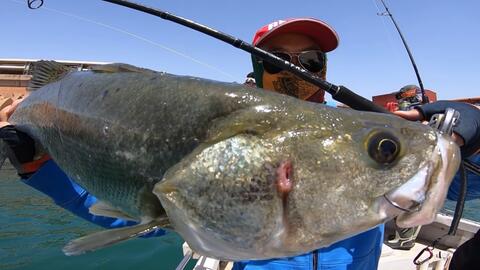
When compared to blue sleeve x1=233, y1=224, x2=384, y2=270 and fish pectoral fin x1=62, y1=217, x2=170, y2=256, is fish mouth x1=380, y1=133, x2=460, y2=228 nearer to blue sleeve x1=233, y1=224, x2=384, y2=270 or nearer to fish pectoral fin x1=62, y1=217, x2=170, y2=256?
fish pectoral fin x1=62, y1=217, x2=170, y2=256

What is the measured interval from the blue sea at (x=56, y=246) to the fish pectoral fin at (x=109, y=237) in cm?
589

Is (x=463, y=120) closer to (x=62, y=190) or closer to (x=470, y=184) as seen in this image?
(x=470, y=184)

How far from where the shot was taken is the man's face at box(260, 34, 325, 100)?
2654 millimetres

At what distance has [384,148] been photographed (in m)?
1.25

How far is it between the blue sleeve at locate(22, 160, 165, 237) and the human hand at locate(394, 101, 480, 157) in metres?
1.66

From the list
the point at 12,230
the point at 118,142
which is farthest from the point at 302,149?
the point at 12,230

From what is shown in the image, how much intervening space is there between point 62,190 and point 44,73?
76 cm

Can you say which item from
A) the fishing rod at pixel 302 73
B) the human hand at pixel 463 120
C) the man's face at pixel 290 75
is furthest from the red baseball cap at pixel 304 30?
the human hand at pixel 463 120

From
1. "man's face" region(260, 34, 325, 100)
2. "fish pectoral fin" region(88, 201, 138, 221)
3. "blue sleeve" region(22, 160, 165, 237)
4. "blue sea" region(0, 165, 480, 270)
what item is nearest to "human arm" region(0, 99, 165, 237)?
"blue sleeve" region(22, 160, 165, 237)

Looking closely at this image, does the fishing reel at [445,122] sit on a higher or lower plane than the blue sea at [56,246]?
higher

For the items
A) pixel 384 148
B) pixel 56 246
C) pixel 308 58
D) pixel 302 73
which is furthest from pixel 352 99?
pixel 56 246

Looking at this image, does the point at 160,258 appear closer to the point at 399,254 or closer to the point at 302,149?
the point at 399,254

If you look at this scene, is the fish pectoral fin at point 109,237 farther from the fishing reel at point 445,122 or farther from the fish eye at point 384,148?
the fishing reel at point 445,122

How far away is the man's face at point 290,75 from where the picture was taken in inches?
104
